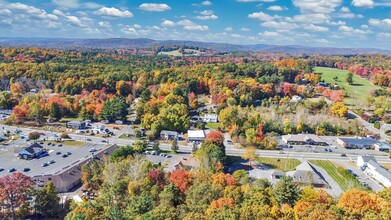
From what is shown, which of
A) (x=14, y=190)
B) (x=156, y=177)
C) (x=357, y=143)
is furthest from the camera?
(x=357, y=143)

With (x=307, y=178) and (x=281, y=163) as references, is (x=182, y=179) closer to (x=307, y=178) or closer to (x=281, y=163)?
(x=307, y=178)

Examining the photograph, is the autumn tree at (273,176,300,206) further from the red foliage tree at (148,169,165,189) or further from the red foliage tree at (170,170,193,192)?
the red foliage tree at (148,169,165,189)

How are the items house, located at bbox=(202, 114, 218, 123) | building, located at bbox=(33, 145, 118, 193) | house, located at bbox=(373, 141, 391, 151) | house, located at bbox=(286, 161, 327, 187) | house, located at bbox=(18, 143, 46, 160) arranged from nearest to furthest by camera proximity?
1. building, located at bbox=(33, 145, 118, 193)
2. house, located at bbox=(286, 161, 327, 187)
3. house, located at bbox=(18, 143, 46, 160)
4. house, located at bbox=(373, 141, 391, 151)
5. house, located at bbox=(202, 114, 218, 123)

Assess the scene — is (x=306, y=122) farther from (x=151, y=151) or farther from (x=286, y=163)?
(x=151, y=151)

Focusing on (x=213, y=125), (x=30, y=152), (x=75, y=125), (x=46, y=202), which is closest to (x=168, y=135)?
(x=213, y=125)

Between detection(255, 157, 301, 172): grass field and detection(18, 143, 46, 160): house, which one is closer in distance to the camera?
detection(255, 157, 301, 172): grass field

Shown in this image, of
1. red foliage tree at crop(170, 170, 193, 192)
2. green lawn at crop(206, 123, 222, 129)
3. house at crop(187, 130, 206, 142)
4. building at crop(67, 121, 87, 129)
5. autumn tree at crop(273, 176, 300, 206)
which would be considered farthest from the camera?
green lawn at crop(206, 123, 222, 129)

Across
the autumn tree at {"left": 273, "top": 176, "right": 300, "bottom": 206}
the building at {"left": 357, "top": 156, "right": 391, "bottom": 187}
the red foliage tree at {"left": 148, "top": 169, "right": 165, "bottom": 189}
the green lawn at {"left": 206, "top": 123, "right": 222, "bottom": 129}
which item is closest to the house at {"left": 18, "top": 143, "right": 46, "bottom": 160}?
the red foliage tree at {"left": 148, "top": 169, "right": 165, "bottom": 189}
